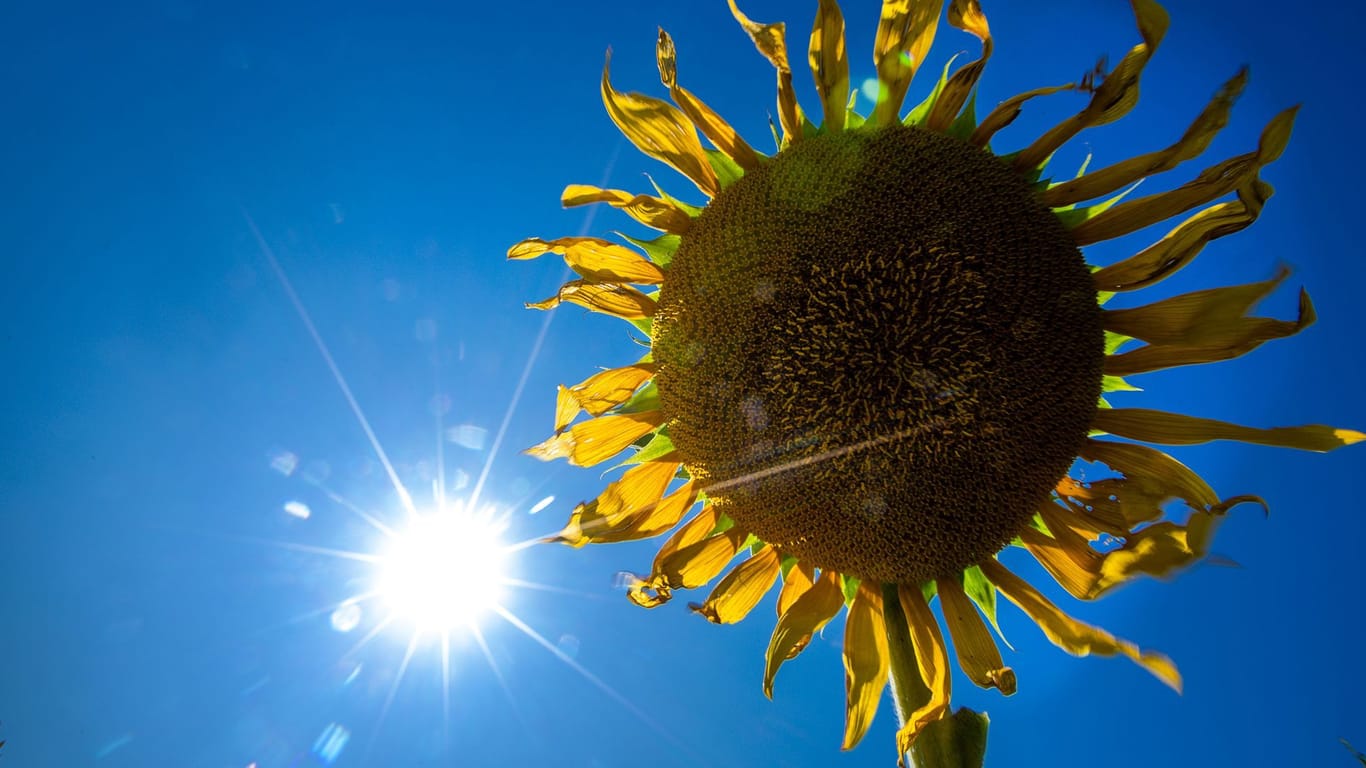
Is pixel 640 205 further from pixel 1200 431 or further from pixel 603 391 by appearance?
pixel 1200 431

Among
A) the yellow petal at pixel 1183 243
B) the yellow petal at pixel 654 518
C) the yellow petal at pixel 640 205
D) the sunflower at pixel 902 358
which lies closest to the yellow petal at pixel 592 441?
the sunflower at pixel 902 358

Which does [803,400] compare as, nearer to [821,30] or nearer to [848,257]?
[848,257]

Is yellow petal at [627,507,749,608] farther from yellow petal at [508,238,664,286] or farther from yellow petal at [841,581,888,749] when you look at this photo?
yellow petal at [508,238,664,286]

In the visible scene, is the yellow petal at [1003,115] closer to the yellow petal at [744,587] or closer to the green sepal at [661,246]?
the green sepal at [661,246]

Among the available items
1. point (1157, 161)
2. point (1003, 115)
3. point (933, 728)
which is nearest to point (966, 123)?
point (1003, 115)

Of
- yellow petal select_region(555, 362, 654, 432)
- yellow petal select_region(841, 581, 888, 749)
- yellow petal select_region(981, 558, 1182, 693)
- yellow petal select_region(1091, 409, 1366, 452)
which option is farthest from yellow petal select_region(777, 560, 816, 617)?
yellow petal select_region(1091, 409, 1366, 452)

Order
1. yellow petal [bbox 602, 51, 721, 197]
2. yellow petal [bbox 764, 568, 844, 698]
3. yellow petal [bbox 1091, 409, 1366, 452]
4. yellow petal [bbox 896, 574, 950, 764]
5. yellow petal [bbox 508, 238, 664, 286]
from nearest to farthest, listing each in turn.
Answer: yellow petal [bbox 896, 574, 950, 764] → yellow petal [bbox 1091, 409, 1366, 452] → yellow petal [bbox 764, 568, 844, 698] → yellow petal [bbox 602, 51, 721, 197] → yellow petal [bbox 508, 238, 664, 286]
